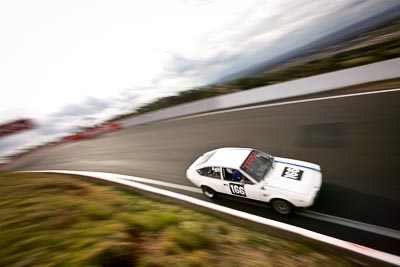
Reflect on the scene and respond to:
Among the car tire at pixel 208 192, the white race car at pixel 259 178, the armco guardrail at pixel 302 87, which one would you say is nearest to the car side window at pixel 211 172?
the white race car at pixel 259 178

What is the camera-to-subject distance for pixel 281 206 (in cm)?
565

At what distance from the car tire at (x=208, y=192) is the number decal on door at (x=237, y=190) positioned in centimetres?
69

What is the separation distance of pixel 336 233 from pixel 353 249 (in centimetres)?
100

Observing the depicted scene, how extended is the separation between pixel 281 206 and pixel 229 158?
1794mm

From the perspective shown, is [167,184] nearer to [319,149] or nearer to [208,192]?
[208,192]

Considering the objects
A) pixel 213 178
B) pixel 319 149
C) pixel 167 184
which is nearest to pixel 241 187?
pixel 213 178

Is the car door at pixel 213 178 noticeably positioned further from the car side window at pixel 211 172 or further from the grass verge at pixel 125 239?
the grass verge at pixel 125 239

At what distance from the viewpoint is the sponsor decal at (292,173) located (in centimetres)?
583

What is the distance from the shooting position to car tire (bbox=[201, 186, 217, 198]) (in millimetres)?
6809

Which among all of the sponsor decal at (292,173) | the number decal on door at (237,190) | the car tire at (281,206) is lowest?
the car tire at (281,206)

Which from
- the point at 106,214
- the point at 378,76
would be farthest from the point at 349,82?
the point at 106,214

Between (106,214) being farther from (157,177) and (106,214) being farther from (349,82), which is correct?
(349,82)

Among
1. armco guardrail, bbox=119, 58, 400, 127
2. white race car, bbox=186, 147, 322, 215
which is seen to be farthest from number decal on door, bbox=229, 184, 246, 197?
armco guardrail, bbox=119, 58, 400, 127

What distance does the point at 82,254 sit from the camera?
3.64 meters
